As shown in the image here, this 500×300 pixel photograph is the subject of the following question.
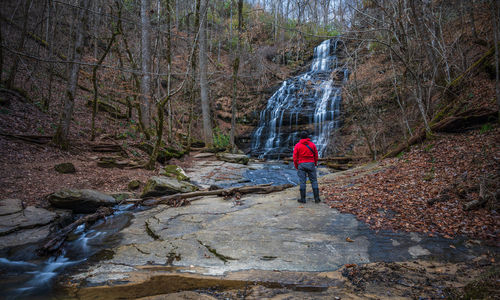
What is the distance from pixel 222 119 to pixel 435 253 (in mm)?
24552

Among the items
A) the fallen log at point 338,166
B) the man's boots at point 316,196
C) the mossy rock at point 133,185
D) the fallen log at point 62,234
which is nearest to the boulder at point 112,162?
the mossy rock at point 133,185

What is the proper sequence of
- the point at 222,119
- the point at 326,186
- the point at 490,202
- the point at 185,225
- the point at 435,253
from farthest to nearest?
the point at 222,119 → the point at 326,186 → the point at 185,225 → the point at 490,202 → the point at 435,253

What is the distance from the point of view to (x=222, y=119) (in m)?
27.0

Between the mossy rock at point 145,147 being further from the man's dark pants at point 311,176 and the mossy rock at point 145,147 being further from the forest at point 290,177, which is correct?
the man's dark pants at point 311,176

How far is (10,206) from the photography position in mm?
5387

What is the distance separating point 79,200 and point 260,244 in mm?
4997

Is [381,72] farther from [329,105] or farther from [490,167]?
[490,167]

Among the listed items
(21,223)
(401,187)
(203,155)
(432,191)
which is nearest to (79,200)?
(21,223)

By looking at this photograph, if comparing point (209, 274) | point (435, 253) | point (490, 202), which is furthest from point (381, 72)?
point (209, 274)

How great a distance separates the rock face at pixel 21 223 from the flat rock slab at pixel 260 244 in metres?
1.64

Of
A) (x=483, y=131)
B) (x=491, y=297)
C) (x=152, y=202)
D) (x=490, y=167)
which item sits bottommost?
(x=152, y=202)

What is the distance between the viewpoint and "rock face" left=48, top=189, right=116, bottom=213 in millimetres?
6148

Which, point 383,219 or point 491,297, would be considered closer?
point 491,297

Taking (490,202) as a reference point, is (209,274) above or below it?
below
